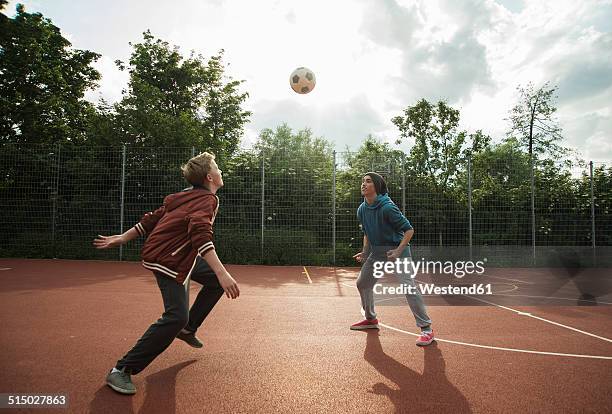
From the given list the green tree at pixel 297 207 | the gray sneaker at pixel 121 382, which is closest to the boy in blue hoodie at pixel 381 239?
Answer: the gray sneaker at pixel 121 382

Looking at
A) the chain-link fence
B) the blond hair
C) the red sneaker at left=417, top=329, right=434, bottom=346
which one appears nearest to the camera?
the blond hair

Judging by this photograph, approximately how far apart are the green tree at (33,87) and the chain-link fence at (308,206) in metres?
4.54

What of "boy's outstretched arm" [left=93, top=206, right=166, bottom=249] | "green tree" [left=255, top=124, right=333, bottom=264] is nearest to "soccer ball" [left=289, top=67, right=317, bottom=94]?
"green tree" [left=255, top=124, right=333, bottom=264]

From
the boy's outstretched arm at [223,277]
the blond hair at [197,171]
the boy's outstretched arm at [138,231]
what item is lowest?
the boy's outstretched arm at [223,277]

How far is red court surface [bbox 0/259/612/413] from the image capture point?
2.56 meters

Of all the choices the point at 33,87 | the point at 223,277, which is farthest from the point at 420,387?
the point at 33,87

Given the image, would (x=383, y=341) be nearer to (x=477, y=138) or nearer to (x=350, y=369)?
(x=350, y=369)

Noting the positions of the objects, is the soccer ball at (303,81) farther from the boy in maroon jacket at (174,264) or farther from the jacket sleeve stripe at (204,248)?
the jacket sleeve stripe at (204,248)

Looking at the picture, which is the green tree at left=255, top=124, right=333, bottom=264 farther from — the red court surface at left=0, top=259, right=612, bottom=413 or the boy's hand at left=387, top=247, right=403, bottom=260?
the boy's hand at left=387, top=247, right=403, bottom=260

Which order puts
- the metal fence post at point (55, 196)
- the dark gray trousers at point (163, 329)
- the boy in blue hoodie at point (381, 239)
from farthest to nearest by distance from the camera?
the metal fence post at point (55, 196)
the boy in blue hoodie at point (381, 239)
the dark gray trousers at point (163, 329)

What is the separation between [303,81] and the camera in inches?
376

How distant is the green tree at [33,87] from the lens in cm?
1625

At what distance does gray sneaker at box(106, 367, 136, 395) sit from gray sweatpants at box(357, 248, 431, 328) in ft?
8.33

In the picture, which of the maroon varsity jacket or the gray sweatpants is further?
the gray sweatpants
